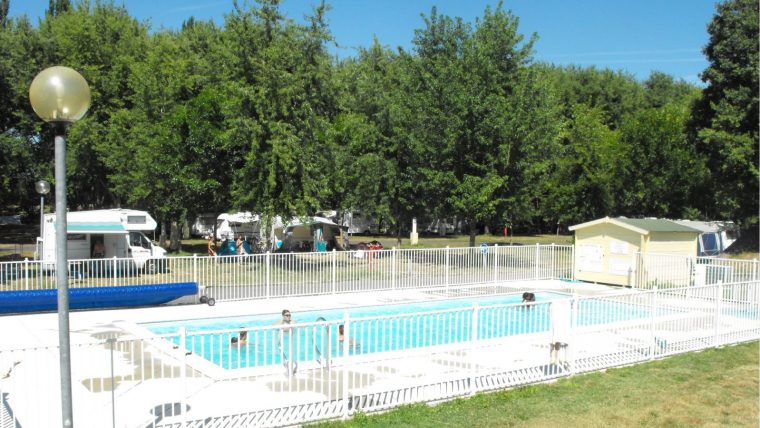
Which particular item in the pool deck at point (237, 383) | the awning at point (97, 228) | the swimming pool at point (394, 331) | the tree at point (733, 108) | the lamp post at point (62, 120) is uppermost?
the tree at point (733, 108)

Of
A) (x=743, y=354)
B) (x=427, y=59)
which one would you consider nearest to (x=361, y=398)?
(x=743, y=354)

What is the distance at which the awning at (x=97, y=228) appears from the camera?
23.5m

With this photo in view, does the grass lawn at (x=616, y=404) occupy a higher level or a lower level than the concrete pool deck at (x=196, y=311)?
higher

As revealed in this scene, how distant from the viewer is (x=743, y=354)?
39.9ft

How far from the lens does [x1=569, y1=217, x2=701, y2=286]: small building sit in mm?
22656

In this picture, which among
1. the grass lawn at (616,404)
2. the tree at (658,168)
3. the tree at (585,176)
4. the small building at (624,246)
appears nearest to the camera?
the grass lawn at (616,404)

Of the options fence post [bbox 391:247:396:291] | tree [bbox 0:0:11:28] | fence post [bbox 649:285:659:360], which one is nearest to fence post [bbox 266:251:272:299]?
fence post [bbox 391:247:396:291]

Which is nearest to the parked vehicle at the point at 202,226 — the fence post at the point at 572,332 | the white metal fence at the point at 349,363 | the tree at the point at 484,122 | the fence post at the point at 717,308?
the tree at the point at 484,122

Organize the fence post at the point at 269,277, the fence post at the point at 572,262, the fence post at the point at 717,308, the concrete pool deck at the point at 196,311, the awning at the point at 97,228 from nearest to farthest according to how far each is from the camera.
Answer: the fence post at the point at 717,308 → the concrete pool deck at the point at 196,311 → the fence post at the point at 269,277 → the awning at the point at 97,228 → the fence post at the point at 572,262

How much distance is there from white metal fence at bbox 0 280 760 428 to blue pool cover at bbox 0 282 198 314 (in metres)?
4.78

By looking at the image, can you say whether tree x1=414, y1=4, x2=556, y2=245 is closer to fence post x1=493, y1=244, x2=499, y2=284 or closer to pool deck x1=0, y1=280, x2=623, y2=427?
fence post x1=493, y1=244, x2=499, y2=284

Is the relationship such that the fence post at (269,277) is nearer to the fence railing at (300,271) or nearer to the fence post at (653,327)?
the fence railing at (300,271)

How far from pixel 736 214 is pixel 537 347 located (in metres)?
35.8

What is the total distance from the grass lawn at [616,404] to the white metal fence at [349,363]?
362 mm
